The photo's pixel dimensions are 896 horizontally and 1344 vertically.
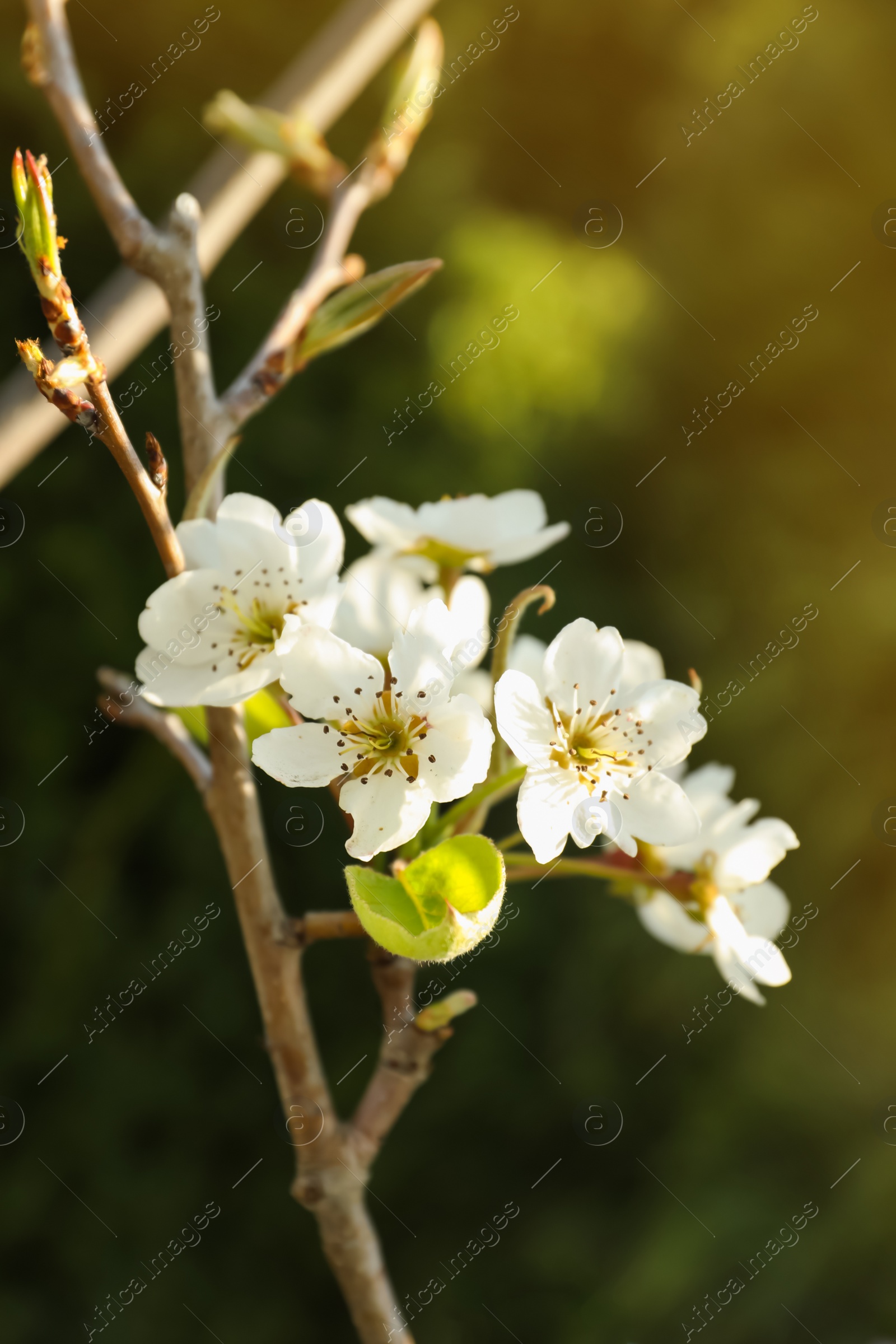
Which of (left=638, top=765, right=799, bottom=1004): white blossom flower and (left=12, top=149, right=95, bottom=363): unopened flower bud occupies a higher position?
(left=12, top=149, right=95, bottom=363): unopened flower bud

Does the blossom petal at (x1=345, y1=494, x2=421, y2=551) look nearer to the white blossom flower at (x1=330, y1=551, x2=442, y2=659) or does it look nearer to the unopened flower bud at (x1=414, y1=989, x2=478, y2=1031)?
the white blossom flower at (x1=330, y1=551, x2=442, y2=659)

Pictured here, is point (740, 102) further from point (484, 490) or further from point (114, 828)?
point (114, 828)

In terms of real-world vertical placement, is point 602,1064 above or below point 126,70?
below

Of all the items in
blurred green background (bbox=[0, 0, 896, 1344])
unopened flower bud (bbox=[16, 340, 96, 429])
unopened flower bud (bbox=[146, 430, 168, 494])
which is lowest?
blurred green background (bbox=[0, 0, 896, 1344])

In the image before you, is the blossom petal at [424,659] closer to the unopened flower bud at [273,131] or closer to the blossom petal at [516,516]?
the blossom petal at [516,516]

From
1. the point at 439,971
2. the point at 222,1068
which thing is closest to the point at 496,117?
the point at 439,971

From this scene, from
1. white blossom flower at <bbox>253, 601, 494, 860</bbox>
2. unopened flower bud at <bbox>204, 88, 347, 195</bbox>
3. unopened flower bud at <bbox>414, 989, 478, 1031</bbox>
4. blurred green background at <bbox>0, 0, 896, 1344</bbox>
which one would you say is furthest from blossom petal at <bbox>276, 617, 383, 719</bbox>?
blurred green background at <bbox>0, 0, 896, 1344</bbox>

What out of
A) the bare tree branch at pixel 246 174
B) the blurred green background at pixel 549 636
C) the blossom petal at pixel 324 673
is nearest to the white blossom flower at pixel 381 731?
the blossom petal at pixel 324 673
